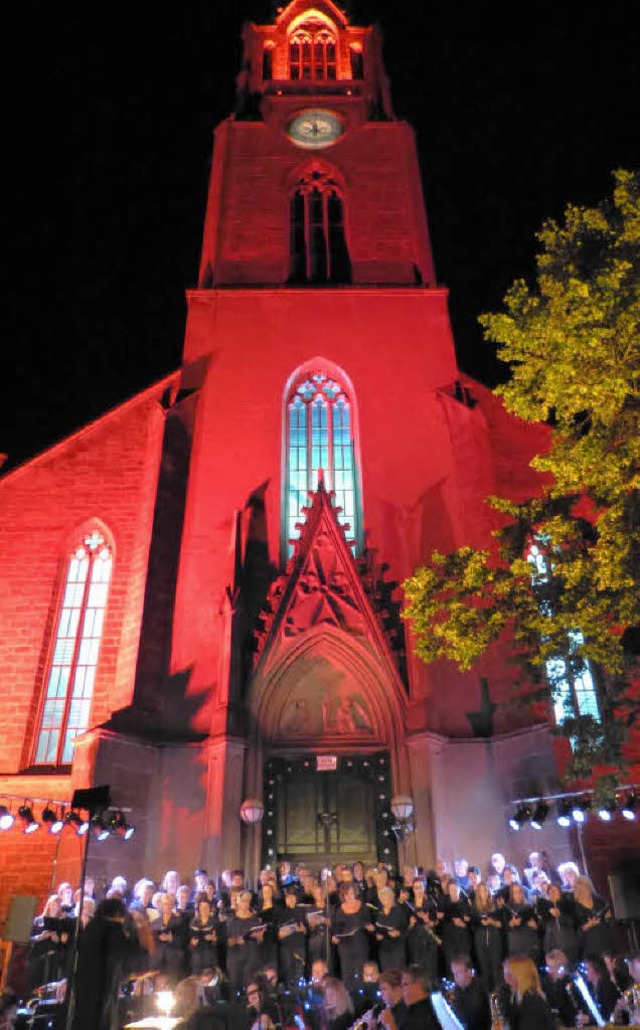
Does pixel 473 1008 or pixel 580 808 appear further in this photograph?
pixel 580 808

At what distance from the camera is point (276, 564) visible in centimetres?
1773

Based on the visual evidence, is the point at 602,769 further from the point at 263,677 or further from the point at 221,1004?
the point at 221,1004

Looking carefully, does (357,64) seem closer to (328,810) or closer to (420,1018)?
(328,810)

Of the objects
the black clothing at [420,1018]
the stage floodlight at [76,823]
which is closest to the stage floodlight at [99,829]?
the stage floodlight at [76,823]

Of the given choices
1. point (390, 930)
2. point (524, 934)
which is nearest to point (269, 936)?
point (390, 930)

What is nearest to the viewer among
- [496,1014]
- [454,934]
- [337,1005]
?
[337,1005]

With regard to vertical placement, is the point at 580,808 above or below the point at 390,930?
above

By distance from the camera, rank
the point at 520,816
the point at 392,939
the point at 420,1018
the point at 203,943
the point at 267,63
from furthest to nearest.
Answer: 1. the point at 267,63
2. the point at 520,816
3. the point at 203,943
4. the point at 392,939
5. the point at 420,1018

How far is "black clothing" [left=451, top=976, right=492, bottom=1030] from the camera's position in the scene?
8.34m

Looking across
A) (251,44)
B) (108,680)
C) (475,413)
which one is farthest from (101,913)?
(251,44)

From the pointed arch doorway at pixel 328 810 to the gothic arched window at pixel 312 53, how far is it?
2540 cm

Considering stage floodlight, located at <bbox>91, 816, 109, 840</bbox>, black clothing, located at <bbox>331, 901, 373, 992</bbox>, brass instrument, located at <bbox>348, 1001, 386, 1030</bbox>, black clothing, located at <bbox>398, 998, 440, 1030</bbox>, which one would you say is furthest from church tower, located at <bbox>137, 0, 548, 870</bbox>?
black clothing, located at <bbox>398, 998, 440, 1030</bbox>

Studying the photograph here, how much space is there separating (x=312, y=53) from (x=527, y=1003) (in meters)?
32.9

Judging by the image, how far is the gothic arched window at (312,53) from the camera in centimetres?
2970
